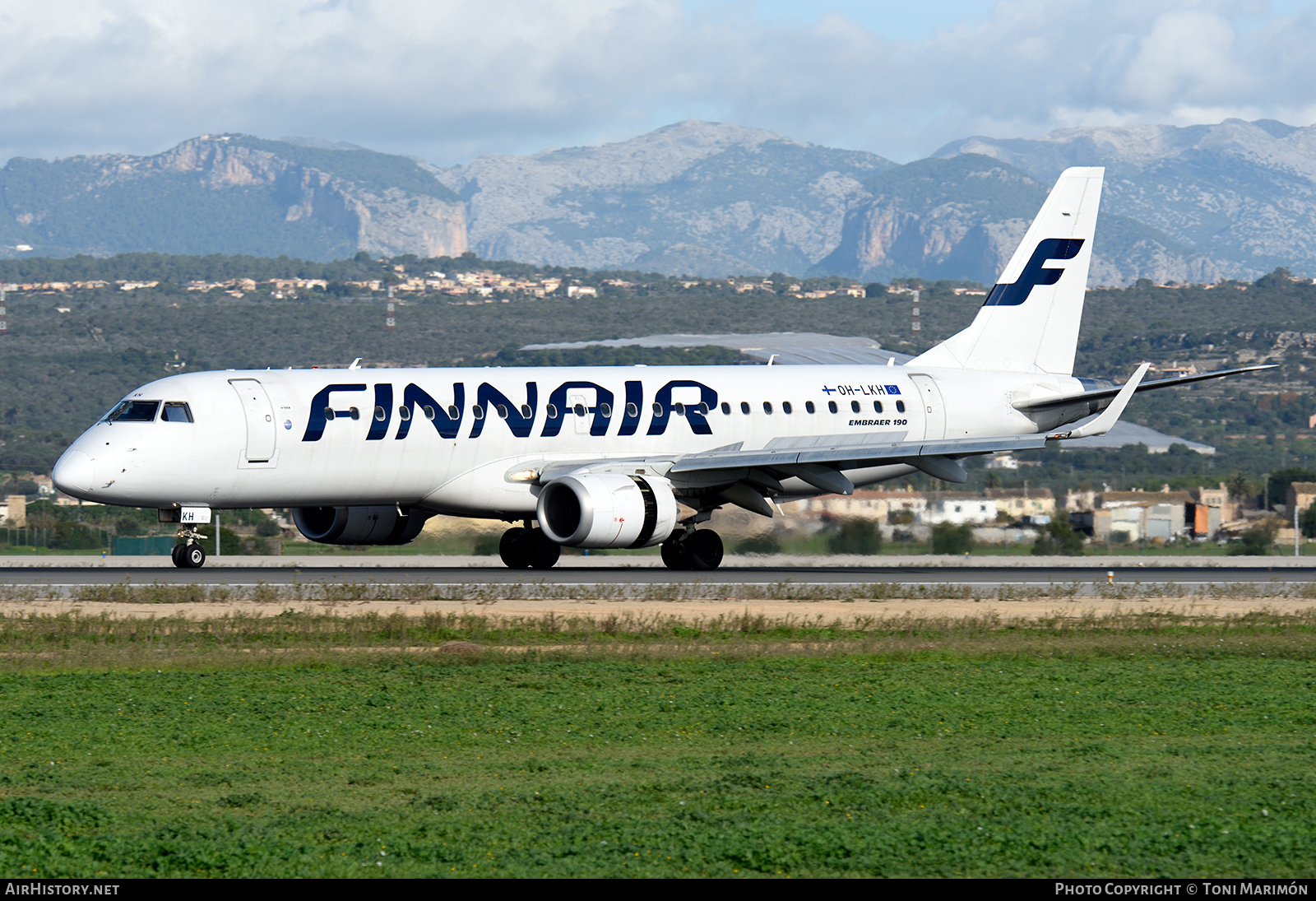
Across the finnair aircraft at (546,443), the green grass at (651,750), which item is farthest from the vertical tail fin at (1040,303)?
the green grass at (651,750)

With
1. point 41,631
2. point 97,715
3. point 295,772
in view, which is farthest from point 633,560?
point 295,772

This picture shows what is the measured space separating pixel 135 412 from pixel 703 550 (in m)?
12.1

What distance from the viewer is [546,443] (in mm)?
33094

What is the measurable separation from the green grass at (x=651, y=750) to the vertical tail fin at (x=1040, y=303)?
1789 cm

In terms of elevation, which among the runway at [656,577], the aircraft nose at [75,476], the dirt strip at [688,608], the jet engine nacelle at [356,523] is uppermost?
the aircraft nose at [75,476]

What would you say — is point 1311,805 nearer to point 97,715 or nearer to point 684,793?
point 684,793

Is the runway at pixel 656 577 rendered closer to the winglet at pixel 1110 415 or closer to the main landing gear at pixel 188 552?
the main landing gear at pixel 188 552

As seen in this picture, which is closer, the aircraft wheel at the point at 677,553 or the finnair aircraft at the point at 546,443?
the finnair aircraft at the point at 546,443

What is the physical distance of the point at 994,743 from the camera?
46.5ft

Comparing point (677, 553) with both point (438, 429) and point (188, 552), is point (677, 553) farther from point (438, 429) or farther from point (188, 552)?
point (188, 552)

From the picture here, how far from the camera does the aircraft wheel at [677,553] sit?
34688mm

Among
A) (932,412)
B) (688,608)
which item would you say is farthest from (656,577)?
(932,412)

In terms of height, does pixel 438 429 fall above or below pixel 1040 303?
below

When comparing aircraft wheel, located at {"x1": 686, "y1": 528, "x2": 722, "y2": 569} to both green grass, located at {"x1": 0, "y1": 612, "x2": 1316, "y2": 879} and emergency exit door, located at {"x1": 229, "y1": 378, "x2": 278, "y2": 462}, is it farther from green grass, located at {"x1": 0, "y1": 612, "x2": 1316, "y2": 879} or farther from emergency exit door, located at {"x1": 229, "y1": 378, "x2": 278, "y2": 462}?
green grass, located at {"x1": 0, "y1": 612, "x2": 1316, "y2": 879}
